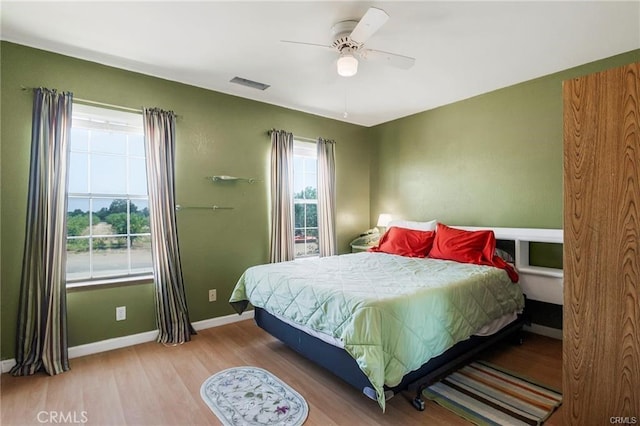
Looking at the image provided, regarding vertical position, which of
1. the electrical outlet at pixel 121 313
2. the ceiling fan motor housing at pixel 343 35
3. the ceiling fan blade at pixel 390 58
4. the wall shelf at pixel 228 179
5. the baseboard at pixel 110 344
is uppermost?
the ceiling fan motor housing at pixel 343 35

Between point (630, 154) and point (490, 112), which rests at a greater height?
point (490, 112)

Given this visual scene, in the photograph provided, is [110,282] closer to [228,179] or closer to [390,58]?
[228,179]

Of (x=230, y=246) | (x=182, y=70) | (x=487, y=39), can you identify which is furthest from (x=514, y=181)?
(x=182, y=70)

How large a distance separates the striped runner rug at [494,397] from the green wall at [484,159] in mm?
1719

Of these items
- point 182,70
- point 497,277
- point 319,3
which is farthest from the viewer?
point 182,70

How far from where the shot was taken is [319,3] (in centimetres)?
212

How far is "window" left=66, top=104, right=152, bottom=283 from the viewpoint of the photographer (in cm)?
294

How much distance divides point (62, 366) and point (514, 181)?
4.67 meters

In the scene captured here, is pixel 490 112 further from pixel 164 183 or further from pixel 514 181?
pixel 164 183

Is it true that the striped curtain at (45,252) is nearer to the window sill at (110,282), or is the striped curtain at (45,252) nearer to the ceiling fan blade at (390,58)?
the window sill at (110,282)

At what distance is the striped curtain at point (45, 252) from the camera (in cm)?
255

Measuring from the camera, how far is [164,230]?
318cm

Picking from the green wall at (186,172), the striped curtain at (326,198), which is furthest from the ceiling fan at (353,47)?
the striped curtain at (326,198)

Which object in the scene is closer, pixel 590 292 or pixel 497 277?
pixel 590 292
